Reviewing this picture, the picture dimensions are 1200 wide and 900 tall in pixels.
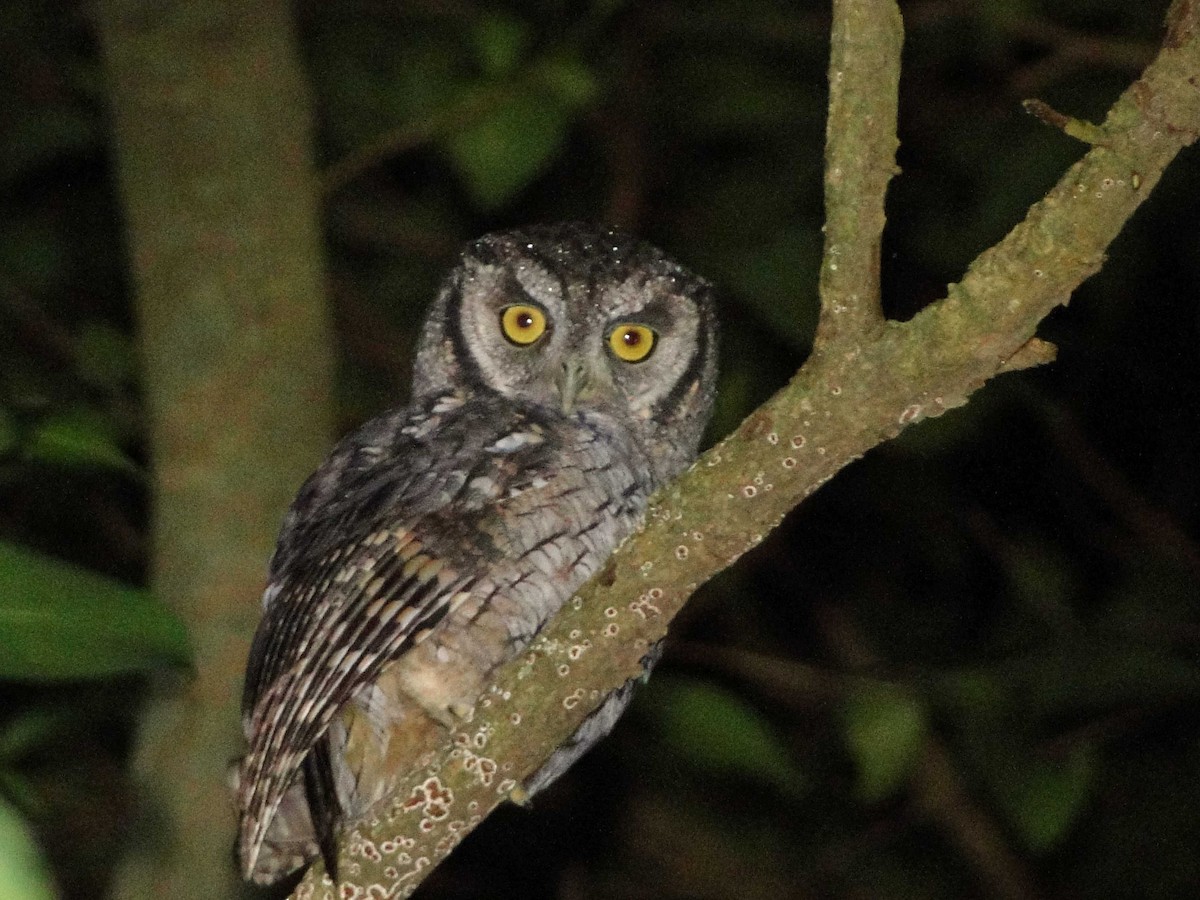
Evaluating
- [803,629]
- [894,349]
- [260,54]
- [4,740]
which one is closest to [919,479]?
[803,629]

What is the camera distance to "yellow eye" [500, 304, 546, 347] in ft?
7.56

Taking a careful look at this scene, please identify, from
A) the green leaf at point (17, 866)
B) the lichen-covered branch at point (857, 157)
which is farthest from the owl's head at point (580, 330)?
the green leaf at point (17, 866)

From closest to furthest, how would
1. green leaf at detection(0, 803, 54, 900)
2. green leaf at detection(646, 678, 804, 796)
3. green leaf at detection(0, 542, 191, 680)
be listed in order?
green leaf at detection(0, 803, 54, 900)
green leaf at detection(0, 542, 191, 680)
green leaf at detection(646, 678, 804, 796)

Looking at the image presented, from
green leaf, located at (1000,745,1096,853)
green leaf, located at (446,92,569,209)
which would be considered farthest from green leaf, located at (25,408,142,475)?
green leaf, located at (1000,745,1096,853)

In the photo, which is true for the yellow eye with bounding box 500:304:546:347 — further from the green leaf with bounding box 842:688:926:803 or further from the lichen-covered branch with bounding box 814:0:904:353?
the green leaf with bounding box 842:688:926:803

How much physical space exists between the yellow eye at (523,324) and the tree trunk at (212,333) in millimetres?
535

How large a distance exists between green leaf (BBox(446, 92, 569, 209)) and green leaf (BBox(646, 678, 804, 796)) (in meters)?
0.97

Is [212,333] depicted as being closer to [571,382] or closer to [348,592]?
[571,382]

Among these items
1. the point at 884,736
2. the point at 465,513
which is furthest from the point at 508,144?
the point at 884,736

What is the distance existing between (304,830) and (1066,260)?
4.43ft

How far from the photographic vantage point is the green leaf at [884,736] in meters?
2.95

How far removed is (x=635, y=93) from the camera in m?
3.93

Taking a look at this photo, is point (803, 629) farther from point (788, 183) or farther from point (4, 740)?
point (4, 740)

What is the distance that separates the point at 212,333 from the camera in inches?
105
